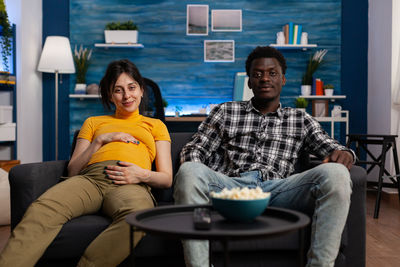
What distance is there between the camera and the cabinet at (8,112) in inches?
163

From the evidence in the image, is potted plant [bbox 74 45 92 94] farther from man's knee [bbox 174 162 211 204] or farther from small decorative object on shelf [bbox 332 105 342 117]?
man's knee [bbox 174 162 211 204]

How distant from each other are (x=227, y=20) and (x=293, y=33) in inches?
30.9

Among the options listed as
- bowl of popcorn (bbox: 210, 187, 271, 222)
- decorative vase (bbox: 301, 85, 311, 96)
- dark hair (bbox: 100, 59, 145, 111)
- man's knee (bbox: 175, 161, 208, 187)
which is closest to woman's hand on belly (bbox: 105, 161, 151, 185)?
man's knee (bbox: 175, 161, 208, 187)

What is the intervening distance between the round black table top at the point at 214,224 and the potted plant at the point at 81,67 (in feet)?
12.7

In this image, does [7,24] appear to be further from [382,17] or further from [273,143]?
[382,17]

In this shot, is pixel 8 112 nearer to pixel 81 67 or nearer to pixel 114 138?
pixel 81 67

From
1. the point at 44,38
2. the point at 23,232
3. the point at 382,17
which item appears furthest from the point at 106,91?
the point at 382,17

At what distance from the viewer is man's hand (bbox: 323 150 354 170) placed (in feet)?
6.25

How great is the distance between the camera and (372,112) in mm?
4918

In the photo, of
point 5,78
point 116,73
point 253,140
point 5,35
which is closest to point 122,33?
point 5,35

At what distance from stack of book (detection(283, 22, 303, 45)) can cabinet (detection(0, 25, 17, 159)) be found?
2942 mm

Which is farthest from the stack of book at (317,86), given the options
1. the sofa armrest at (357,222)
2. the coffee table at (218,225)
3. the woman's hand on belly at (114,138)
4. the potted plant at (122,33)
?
the coffee table at (218,225)

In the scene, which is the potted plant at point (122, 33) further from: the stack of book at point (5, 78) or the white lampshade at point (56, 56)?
the stack of book at point (5, 78)

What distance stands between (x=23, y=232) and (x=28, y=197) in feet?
1.01
